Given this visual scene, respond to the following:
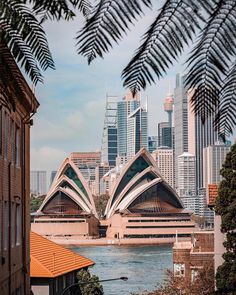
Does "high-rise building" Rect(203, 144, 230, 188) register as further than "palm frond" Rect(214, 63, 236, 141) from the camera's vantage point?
Yes

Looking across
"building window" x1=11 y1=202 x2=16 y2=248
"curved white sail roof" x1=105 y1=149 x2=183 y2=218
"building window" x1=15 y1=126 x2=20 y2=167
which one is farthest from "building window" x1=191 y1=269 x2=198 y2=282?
"curved white sail roof" x1=105 y1=149 x2=183 y2=218

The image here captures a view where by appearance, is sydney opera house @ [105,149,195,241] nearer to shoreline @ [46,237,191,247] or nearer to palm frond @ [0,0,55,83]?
shoreline @ [46,237,191,247]

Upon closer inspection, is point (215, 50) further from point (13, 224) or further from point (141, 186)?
point (141, 186)

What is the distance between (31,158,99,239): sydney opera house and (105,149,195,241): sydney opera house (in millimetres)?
1971

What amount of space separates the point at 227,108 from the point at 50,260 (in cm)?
1178

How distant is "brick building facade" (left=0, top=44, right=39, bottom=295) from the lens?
9359 mm

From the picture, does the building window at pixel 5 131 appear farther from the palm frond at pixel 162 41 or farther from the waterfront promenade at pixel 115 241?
the waterfront promenade at pixel 115 241

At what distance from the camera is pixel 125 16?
59.1 inches

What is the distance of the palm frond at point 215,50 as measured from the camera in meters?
1.46

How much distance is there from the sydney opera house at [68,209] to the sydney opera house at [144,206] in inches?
77.6

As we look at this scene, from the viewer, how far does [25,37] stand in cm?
174

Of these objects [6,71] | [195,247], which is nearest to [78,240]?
[195,247]

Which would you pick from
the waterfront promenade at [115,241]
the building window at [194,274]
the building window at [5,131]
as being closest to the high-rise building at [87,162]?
the waterfront promenade at [115,241]

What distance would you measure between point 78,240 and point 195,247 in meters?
56.8
